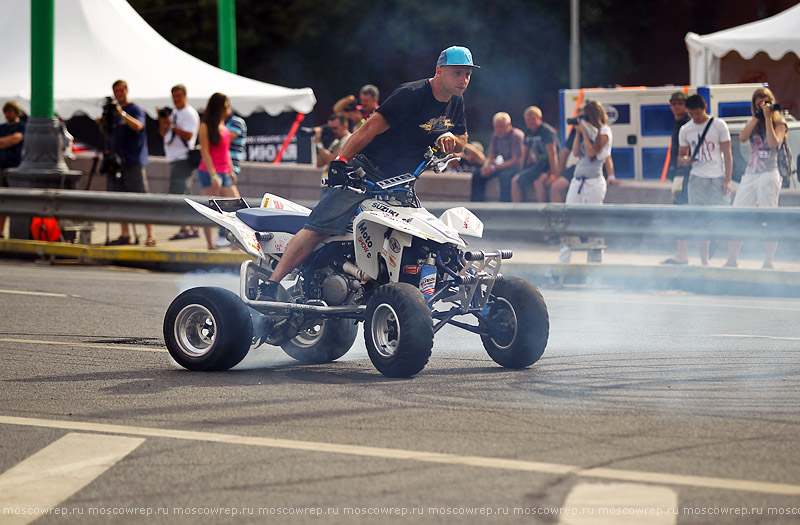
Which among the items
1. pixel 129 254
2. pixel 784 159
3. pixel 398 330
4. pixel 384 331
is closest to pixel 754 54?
pixel 784 159

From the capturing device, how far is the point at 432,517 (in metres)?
4.58

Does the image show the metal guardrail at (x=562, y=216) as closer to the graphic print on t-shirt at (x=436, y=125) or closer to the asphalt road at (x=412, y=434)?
the asphalt road at (x=412, y=434)

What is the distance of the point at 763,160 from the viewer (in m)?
13.0

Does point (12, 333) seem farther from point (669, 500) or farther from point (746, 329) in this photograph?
point (669, 500)

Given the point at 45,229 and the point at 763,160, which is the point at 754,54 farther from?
the point at 45,229

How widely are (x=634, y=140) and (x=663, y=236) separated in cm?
770

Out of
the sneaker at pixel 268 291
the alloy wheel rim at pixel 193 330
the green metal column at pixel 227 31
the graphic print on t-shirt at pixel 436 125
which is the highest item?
the green metal column at pixel 227 31

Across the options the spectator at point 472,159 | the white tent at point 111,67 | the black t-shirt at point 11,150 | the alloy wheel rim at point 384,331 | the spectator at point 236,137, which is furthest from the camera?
the white tent at point 111,67

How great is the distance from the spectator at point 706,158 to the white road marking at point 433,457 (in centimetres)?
853

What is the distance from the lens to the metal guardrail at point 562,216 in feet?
40.2

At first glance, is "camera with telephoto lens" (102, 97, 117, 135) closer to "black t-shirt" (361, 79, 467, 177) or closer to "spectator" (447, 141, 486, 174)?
"spectator" (447, 141, 486, 174)

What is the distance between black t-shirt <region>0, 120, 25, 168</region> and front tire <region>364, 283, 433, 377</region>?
12.1 metres

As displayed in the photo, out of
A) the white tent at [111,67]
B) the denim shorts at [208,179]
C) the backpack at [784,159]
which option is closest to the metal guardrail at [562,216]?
the denim shorts at [208,179]

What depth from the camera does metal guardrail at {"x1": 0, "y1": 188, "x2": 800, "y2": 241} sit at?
12.3m
